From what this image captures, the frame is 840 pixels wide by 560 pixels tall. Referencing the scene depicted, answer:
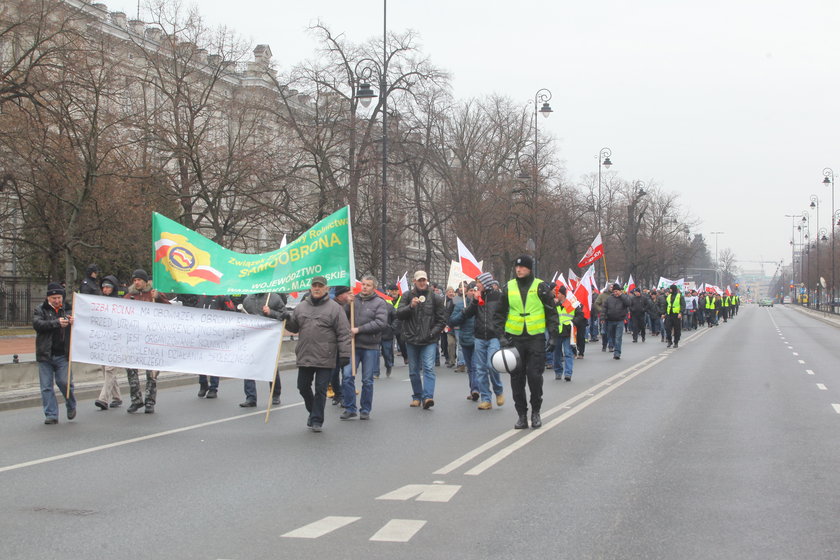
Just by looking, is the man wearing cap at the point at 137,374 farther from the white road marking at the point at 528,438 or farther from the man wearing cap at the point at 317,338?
the white road marking at the point at 528,438

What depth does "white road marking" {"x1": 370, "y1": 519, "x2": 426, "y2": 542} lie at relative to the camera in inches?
228

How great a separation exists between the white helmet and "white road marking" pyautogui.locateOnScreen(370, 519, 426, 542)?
4.25m

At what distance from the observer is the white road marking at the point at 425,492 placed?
22.7ft

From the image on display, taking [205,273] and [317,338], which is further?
[205,273]

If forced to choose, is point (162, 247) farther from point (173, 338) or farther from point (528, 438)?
point (528, 438)

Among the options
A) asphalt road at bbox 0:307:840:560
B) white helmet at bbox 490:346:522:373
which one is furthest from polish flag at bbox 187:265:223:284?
white helmet at bbox 490:346:522:373

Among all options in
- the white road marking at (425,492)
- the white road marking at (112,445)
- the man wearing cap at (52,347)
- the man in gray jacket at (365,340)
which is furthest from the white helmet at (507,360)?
the man wearing cap at (52,347)

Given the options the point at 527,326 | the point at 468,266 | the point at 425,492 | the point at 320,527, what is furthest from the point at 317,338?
the point at 468,266

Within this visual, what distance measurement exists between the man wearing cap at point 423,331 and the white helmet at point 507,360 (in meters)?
2.35

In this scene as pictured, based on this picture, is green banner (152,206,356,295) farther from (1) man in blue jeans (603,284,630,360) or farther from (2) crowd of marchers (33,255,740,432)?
(1) man in blue jeans (603,284,630,360)

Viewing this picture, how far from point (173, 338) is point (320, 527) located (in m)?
6.19

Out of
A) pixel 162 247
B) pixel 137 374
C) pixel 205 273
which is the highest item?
pixel 162 247

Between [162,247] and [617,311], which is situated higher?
[162,247]

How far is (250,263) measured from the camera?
12.0m
